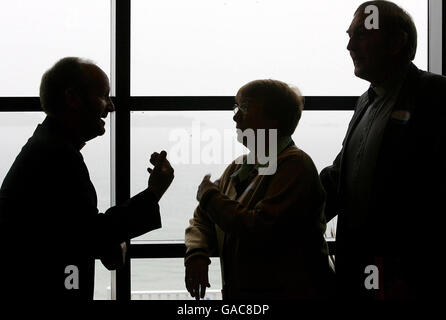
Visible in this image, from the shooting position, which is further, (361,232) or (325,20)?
(325,20)

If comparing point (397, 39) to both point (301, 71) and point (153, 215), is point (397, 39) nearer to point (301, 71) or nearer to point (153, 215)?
point (301, 71)

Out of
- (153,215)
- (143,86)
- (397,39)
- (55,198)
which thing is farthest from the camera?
(143,86)

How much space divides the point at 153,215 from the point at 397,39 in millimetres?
1000

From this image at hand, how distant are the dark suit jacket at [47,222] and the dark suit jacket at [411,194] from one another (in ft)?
2.65

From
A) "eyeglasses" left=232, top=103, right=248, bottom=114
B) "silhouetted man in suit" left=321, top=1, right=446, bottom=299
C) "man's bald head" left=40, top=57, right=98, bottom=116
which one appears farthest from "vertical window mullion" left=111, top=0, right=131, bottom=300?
"silhouetted man in suit" left=321, top=1, right=446, bottom=299

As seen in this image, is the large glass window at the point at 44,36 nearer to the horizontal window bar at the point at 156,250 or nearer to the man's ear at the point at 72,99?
the man's ear at the point at 72,99

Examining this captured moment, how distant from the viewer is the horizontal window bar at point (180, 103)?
2.08 metres

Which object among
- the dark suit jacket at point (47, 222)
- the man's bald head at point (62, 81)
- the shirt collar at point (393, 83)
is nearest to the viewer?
the dark suit jacket at point (47, 222)

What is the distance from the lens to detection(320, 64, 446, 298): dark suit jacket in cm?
148

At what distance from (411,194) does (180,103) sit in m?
1.03

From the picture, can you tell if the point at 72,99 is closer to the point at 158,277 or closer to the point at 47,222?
the point at 47,222

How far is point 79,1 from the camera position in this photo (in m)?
2.12

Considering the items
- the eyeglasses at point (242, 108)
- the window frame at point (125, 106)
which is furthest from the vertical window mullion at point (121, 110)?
the eyeglasses at point (242, 108)
